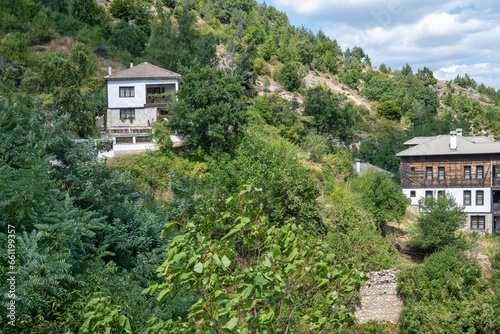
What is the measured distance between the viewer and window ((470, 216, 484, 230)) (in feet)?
99.8

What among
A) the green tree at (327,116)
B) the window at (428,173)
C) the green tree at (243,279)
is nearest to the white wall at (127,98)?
the green tree at (327,116)

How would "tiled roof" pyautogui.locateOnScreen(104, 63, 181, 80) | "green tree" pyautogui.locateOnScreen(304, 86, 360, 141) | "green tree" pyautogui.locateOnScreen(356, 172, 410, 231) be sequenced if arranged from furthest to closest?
"green tree" pyautogui.locateOnScreen(304, 86, 360, 141)
"tiled roof" pyautogui.locateOnScreen(104, 63, 181, 80)
"green tree" pyautogui.locateOnScreen(356, 172, 410, 231)

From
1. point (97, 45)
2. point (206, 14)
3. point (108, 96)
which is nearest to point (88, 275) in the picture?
point (108, 96)

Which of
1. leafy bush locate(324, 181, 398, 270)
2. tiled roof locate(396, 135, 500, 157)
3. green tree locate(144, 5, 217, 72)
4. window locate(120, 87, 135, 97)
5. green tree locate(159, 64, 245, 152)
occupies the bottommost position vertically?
leafy bush locate(324, 181, 398, 270)

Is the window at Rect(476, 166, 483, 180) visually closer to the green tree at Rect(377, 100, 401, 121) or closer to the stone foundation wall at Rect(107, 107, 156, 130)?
the stone foundation wall at Rect(107, 107, 156, 130)

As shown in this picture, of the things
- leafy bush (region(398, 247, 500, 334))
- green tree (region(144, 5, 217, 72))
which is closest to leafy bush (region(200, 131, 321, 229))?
leafy bush (region(398, 247, 500, 334))

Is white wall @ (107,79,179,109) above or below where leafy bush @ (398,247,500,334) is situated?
above

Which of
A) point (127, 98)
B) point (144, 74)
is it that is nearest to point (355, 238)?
point (127, 98)

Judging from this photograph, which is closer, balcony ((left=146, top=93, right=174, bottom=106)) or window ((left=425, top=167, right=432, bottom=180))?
balcony ((left=146, top=93, right=174, bottom=106))

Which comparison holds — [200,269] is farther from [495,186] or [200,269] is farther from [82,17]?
[82,17]

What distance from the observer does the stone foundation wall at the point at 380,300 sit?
54.9 ft

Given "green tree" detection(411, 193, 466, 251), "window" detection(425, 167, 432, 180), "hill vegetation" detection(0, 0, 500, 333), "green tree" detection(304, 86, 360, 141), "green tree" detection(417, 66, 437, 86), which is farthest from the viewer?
"green tree" detection(417, 66, 437, 86)

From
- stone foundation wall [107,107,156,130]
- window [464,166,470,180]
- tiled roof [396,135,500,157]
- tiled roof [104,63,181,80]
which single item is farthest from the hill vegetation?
window [464,166,470,180]

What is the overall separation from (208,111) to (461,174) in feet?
73.0
